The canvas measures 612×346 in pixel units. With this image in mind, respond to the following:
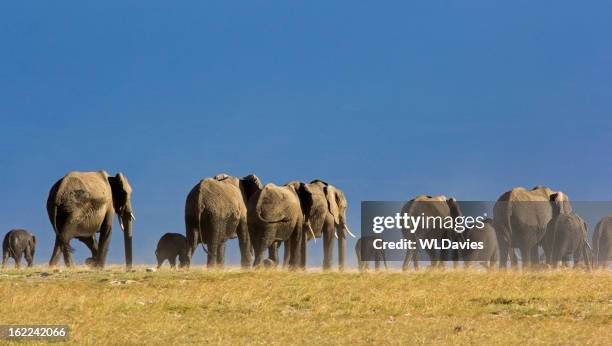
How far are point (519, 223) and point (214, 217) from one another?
14713 millimetres

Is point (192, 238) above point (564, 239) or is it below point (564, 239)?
below

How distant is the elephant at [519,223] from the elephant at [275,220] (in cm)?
980

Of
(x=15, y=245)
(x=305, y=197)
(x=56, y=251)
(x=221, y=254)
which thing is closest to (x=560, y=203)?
(x=305, y=197)

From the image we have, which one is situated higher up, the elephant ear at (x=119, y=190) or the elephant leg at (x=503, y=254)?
the elephant ear at (x=119, y=190)

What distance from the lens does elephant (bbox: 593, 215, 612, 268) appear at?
157 feet

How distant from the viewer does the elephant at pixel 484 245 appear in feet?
140

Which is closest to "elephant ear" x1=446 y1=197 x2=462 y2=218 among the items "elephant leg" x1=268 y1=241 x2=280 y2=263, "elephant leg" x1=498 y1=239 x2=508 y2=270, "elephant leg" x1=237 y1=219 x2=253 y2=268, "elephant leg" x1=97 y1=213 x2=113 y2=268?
"elephant leg" x1=498 y1=239 x2=508 y2=270

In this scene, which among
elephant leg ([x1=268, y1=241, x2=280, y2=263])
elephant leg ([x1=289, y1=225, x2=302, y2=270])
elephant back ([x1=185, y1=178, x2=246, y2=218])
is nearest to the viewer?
elephant back ([x1=185, y1=178, x2=246, y2=218])

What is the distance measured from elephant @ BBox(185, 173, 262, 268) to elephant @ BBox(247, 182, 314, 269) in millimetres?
469

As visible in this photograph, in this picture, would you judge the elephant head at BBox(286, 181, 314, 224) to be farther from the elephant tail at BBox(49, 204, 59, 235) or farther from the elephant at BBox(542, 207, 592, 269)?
the elephant at BBox(542, 207, 592, 269)

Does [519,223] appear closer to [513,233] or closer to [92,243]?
[513,233]

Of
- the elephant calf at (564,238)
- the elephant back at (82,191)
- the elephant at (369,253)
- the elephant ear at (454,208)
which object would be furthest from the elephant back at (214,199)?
the elephant calf at (564,238)

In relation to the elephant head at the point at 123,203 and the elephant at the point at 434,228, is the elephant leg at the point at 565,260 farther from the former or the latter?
the elephant head at the point at 123,203

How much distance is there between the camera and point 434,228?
1679 inches
